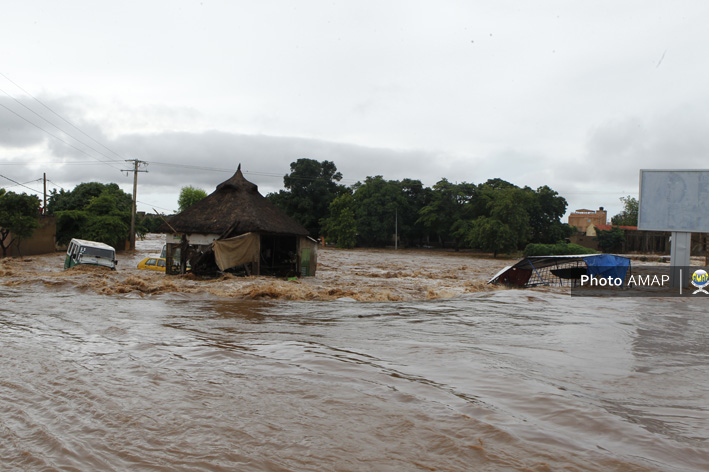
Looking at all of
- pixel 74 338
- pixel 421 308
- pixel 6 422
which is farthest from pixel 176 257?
pixel 6 422

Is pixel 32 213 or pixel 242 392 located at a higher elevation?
pixel 32 213

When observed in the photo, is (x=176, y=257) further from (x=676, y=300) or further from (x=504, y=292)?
(x=676, y=300)

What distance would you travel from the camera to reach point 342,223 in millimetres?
66500

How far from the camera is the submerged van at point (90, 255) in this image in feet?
80.0

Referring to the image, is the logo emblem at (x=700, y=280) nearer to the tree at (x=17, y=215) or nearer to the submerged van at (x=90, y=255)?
the submerged van at (x=90, y=255)

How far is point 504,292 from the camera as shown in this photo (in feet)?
62.2

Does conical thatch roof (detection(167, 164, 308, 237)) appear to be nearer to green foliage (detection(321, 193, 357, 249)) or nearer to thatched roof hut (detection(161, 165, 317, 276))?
thatched roof hut (detection(161, 165, 317, 276))

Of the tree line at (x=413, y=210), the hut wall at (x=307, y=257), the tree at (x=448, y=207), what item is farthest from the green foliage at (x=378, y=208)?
the hut wall at (x=307, y=257)

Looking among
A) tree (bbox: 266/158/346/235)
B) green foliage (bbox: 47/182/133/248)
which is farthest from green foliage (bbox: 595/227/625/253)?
green foliage (bbox: 47/182/133/248)

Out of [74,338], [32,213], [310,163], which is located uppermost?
[310,163]

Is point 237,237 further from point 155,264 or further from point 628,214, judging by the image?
point 628,214

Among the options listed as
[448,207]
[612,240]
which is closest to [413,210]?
Result: [448,207]

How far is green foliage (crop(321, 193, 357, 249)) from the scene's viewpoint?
66.3m

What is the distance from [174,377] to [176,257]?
18.9m
